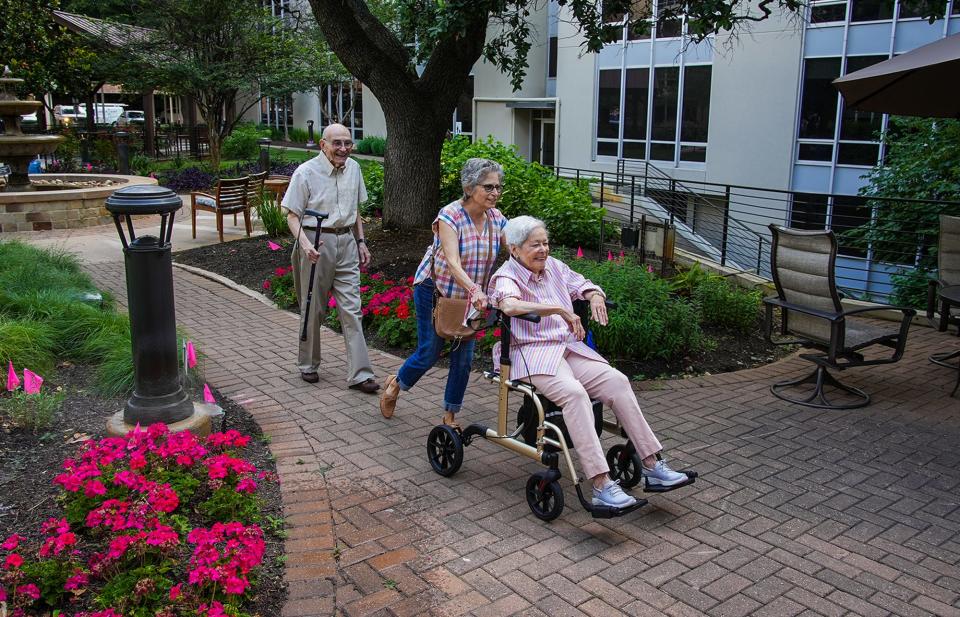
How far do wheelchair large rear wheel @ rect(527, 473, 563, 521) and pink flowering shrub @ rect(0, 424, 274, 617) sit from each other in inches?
52.1

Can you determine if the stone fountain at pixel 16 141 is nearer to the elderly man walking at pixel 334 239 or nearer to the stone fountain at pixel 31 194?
the stone fountain at pixel 31 194

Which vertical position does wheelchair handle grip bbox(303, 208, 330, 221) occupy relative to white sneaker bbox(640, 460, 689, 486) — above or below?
above

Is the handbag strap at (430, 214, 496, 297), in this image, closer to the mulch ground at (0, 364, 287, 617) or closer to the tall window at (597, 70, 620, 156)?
the mulch ground at (0, 364, 287, 617)

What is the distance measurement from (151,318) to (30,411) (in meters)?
0.94

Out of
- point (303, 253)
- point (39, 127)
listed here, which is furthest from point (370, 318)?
point (39, 127)

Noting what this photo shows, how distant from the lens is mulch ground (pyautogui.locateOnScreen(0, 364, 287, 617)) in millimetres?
3604

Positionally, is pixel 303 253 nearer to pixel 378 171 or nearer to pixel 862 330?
pixel 862 330

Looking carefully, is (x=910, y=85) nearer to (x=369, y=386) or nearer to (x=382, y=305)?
(x=382, y=305)

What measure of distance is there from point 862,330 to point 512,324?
3.37 m

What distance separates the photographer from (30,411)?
4738mm

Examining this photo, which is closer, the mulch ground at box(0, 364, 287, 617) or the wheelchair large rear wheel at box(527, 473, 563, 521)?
the mulch ground at box(0, 364, 287, 617)

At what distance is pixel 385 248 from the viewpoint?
9.93 metres

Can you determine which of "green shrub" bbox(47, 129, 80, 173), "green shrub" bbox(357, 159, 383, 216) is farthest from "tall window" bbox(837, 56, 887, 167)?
"green shrub" bbox(47, 129, 80, 173)

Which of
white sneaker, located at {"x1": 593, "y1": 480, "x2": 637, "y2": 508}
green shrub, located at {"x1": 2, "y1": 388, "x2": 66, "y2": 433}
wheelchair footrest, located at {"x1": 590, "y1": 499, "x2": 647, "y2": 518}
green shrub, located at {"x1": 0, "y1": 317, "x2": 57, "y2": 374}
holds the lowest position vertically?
wheelchair footrest, located at {"x1": 590, "y1": 499, "x2": 647, "y2": 518}
